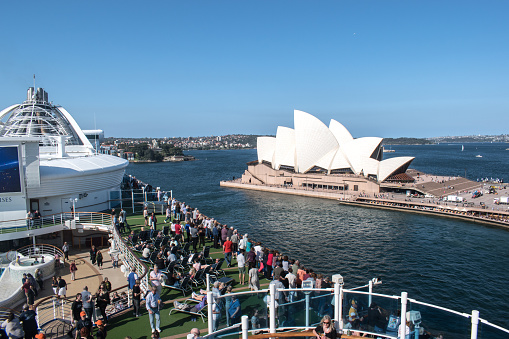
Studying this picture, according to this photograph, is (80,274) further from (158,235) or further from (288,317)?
(288,317)

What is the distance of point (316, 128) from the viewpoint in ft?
142

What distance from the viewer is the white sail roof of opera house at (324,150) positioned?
135 ft

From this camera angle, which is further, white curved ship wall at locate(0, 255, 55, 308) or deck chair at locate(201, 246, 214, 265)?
deck chair at locate(201, 246, 214, 265)

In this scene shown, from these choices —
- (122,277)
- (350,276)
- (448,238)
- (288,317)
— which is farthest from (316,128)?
(288,317)

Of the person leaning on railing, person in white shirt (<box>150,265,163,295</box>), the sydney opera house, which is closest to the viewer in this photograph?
the person leaning on railing

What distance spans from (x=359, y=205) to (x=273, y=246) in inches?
642

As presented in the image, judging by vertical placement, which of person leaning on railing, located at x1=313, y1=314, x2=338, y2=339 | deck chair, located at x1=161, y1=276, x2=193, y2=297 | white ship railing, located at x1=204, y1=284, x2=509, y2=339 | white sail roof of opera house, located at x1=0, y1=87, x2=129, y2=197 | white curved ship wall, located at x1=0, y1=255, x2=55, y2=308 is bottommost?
white curved ship wall, located at x1=0, y1=255, x2=55, y2=308

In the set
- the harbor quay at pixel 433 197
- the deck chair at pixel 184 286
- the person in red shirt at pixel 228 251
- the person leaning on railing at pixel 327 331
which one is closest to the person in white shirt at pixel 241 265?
the person in red shirt at pixel 228 251

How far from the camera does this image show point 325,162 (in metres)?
43.0

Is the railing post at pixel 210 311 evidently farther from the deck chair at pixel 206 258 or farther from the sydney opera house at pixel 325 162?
the sydney opera house at pixel 325 162

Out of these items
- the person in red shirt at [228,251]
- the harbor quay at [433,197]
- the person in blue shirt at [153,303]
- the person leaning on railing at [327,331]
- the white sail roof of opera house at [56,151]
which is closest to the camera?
the person leaning on railing at [327,331]

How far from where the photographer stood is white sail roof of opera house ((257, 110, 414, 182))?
41031 millimetres

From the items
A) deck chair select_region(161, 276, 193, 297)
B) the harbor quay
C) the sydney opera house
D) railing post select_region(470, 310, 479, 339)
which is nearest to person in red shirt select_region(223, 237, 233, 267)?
deck chair select_region(161, 276, 193, 297)

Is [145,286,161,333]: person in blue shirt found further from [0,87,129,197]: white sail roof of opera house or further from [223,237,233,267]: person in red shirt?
[0,87,129,197]: white sail roof of opera house
